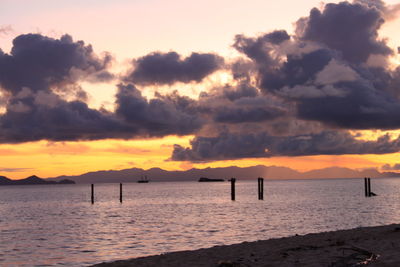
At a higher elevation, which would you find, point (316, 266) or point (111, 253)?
point (316, 266)

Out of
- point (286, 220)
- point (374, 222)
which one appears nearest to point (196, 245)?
point (286, 220)

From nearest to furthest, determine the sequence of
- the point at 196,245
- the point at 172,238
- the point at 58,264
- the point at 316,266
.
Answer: the point at 316,266
the point at 58,264
the point at 196,245
the point at 172,238

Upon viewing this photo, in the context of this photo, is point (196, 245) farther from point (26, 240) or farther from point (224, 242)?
point (26, 240)

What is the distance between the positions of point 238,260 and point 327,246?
5.49 m

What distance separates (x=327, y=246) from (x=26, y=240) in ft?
96.0

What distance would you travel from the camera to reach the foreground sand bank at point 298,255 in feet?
60.1

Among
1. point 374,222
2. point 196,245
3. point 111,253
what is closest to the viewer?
point 111,253

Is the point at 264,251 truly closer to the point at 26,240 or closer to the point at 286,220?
the point at 26,240

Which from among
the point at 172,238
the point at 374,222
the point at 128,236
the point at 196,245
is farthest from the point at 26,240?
the point at 374,222

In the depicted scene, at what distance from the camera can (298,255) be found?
812 inches

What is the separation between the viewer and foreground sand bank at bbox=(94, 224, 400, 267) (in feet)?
60.1

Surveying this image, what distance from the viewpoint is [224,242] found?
1458 inches

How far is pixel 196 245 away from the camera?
35.3 meters

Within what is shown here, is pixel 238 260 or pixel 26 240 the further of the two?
pixel 26 240
